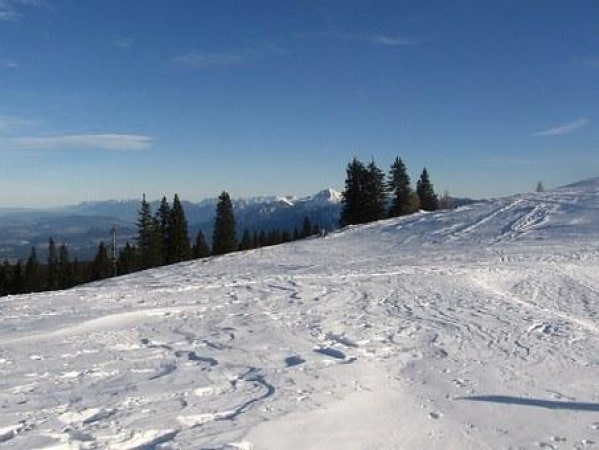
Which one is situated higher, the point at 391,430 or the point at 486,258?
the point at 486,258

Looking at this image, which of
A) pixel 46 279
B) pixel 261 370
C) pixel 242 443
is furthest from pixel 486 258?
pixel 46 279

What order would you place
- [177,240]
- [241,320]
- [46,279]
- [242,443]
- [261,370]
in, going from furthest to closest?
[46,279] → [177,240] → [241,320] → [261,370] → [242,443]

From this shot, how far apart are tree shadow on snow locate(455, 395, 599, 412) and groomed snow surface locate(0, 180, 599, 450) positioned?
39 mm

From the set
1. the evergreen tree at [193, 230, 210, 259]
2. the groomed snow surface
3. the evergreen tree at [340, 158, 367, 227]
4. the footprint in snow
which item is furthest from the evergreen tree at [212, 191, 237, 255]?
the footprint in snow

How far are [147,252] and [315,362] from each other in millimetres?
53819

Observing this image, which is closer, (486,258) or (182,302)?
(182,302)

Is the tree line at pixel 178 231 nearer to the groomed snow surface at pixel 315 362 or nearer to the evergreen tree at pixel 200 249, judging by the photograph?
the evergreen tree at pixel 200 249

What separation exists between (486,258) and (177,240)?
41.2 meters

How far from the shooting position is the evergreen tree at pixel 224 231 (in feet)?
209

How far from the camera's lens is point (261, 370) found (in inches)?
405

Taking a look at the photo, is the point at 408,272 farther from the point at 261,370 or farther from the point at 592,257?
the point at 261,370

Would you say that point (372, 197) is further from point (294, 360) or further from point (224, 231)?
point (294, 360)

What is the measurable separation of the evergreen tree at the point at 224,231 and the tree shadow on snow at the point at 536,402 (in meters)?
55.3

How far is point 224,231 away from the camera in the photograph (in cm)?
6425
